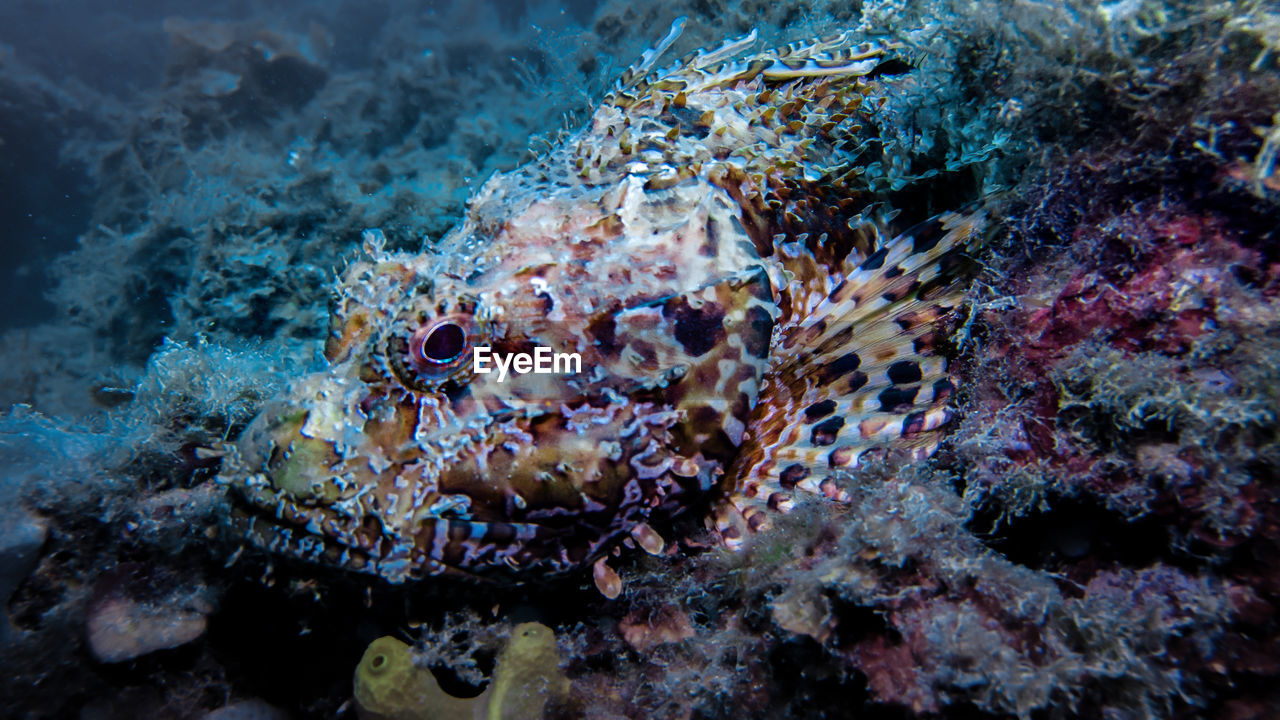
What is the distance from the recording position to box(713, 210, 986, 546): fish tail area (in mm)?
Answer: 2760

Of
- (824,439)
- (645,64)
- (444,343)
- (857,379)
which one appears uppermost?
(645,64)

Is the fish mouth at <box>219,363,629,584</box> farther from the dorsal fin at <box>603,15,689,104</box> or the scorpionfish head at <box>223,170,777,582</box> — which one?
the dorsal fin at <box>603,15,689,104</box>

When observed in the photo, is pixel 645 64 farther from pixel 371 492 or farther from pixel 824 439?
pixel 371 492

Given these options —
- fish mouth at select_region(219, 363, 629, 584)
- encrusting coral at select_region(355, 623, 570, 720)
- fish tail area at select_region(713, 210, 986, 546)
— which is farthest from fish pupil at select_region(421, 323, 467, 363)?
fish tail area at select_region(713, 210, 986, 546)

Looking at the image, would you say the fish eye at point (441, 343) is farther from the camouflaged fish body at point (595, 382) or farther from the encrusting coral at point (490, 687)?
the encrusting coral at point (490, 687)

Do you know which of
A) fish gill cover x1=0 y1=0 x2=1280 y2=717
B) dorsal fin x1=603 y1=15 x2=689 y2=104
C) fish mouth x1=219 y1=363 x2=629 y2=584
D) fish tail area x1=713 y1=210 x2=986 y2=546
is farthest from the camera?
dorsal fin x1=603 y1=15 x2=689 y2=104

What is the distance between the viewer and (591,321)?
2713 mm

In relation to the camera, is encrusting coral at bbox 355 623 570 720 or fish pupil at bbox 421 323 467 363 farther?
encrusting coral at bbox 355 623 570 720

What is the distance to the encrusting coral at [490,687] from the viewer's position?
9.07 feet

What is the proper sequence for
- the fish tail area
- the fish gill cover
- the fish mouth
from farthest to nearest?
the fish tail area
the fish mouth
the fish gill cover

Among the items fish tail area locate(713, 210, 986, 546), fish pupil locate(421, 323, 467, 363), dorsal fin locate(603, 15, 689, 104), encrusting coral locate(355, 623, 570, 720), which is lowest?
encrusting coral locate(355, 623, 570, 720)

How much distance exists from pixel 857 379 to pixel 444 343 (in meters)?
2.17

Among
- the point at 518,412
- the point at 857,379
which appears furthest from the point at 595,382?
the point at 857,379

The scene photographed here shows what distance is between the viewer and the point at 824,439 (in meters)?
2.92
